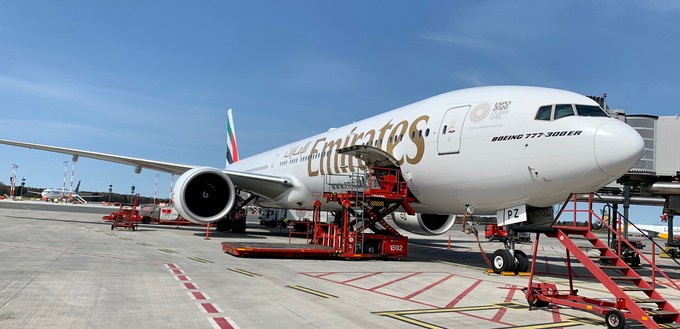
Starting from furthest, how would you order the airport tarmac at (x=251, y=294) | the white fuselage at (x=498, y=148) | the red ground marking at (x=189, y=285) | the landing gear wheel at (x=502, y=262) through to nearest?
1. the landing gear wheel at (x=502, y=262)
2. the white fuselage at (x=498, y=148)
3. the red ground marking at (x=189, y=285)
4. the airport tarmac at (x=251, y=294)

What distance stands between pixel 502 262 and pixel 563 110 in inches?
149

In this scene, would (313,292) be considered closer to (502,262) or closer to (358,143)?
(502,262)

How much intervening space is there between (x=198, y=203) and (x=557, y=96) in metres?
12.6

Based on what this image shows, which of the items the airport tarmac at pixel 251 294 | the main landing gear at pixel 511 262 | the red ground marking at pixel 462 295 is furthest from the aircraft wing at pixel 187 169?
the red ground marking at pixel 462 295

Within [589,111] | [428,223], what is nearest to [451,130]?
[589,111]

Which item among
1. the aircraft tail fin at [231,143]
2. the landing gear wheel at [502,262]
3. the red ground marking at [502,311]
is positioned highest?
the aircraft tail fin at [231,143]

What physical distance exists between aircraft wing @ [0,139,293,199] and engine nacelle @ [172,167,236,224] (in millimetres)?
1516

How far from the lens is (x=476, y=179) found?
11109 mm

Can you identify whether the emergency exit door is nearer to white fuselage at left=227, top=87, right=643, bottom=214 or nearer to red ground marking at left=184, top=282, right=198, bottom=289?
white fuselage at left=227, top=87, right=643, bottom=214

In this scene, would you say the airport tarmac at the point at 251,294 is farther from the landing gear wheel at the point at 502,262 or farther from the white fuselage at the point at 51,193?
the white fuselage at the point at 51,193

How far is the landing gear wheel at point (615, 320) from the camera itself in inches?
222

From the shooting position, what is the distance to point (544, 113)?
10305mm

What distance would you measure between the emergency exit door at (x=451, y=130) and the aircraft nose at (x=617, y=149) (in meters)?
3.19

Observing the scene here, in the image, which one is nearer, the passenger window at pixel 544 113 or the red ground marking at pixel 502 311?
the red ground marking at pixel 502 311
